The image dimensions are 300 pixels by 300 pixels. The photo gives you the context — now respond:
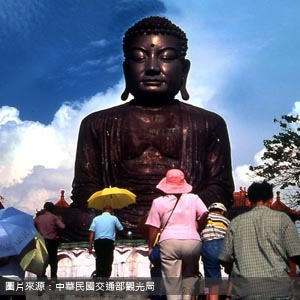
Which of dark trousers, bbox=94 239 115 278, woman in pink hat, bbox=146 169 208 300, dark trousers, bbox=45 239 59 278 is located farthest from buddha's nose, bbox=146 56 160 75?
woman in pink hat, bbox=146 169 208 300

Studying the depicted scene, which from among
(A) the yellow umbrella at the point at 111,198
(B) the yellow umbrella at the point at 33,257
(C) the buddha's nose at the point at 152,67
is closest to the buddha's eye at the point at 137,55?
(C) the buddha's nose at the point at 152,67

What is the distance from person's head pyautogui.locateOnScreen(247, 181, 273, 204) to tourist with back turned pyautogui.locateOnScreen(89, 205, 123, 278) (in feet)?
11.9

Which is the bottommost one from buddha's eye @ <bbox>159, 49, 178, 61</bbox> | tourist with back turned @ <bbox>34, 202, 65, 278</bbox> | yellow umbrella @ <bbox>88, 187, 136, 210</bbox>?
tourist with back turned @ <bbox>34, 202, 65, 278</bbox>

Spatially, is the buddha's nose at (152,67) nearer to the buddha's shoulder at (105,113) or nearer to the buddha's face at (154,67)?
the buddha's face at (154,67)

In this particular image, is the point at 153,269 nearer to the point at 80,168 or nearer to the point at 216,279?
the point at 216,279

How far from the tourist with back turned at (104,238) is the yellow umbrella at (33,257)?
295 cm

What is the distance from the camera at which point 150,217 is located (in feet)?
18.2

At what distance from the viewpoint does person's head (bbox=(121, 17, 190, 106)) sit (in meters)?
12.6

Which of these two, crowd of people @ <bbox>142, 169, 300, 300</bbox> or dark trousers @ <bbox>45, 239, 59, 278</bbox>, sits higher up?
dark trousers @ <bbox>45, 239, 59, 278</bbox>

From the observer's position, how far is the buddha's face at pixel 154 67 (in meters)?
12.6

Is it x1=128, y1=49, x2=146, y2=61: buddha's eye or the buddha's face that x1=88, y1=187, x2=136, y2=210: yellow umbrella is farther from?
x1=128, y1=49, x2=146, y2=61: buddha's eye

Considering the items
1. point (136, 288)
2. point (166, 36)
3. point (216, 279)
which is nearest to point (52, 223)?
point (136, 288)

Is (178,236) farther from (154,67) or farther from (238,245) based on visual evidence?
(154,67)

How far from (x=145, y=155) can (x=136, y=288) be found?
5737 millimetres
